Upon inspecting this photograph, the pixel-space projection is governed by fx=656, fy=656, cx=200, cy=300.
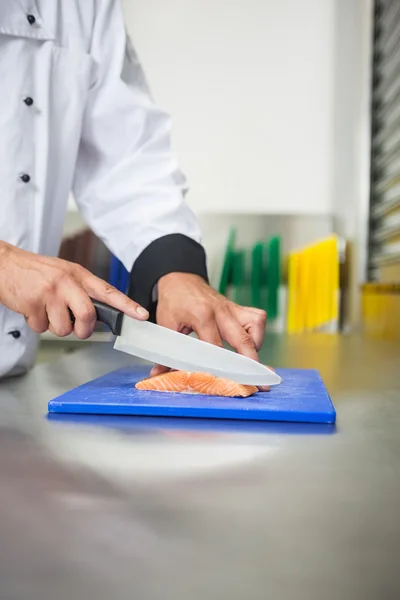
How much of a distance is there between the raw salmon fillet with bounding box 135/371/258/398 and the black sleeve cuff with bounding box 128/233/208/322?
0.97 feet

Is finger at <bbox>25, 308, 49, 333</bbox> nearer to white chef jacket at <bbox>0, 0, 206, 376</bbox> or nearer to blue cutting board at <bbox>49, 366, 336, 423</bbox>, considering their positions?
blue cutting board at <bbox>49, 366, 336, 423</bbox>

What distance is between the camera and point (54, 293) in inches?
34.5

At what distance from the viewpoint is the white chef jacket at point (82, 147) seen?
1242 mm

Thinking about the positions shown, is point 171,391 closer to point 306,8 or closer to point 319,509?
point 319,509

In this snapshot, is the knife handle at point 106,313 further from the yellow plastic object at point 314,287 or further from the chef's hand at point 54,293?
the yellow plastic object at point 314,287

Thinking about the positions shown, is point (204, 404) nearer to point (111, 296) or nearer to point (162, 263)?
point (111, 296)

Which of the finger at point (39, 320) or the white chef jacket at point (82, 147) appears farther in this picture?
the white chef jacket at point (82, 147)

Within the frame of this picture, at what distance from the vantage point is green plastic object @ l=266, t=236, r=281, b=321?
2.97m

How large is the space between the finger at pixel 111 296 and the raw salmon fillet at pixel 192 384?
95mm

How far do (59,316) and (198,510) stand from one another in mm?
462

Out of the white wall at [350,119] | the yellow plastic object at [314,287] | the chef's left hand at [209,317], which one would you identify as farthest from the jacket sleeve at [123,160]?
the white wall at [350,119]

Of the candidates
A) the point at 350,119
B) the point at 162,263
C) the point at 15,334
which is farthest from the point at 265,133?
the point at 15,334

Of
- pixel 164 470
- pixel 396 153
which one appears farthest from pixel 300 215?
pixel 164 470

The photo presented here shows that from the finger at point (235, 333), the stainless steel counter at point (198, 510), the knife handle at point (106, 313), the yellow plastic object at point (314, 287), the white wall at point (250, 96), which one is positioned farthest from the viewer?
the white wall at point (250, 96)
